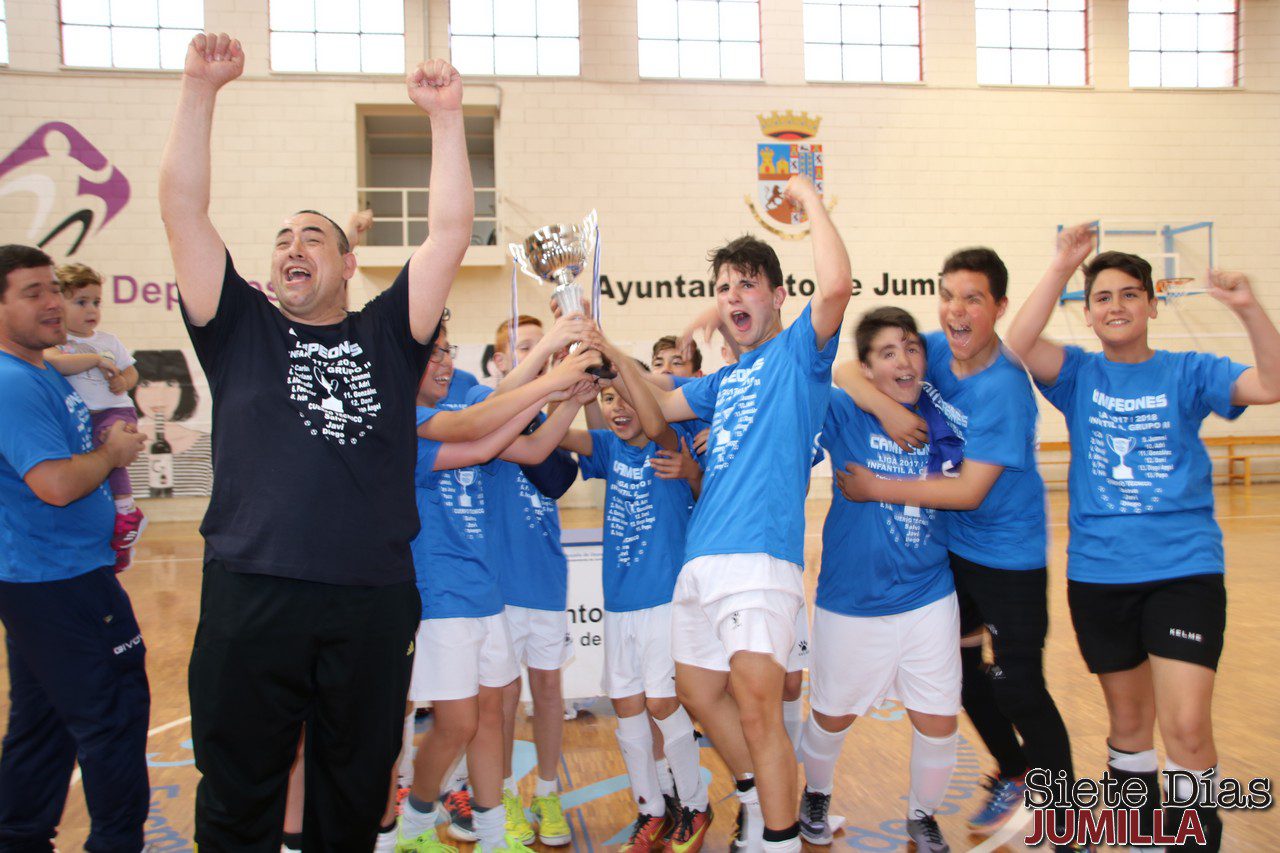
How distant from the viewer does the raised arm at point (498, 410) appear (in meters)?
2.87

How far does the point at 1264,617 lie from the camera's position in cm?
660

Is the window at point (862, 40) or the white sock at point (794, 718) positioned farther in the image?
the window at point (862, 40)

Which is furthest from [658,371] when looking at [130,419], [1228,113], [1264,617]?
[1228,113]

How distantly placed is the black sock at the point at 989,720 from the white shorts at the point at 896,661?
0.32m

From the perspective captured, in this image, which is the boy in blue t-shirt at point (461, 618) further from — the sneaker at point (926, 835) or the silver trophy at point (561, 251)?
the sneaker at point (926, 835)

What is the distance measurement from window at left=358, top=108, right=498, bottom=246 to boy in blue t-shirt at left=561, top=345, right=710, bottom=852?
11959mm

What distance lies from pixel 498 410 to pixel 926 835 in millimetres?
2101

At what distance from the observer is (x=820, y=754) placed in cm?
334

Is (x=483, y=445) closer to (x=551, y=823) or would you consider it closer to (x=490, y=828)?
(x=490, y=828)

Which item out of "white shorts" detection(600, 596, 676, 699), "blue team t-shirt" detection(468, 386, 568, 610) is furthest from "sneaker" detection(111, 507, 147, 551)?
"white shorts" detection(600, 596, 676, 699)

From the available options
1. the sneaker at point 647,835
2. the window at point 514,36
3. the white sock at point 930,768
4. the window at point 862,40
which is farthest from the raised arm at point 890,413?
the window at point 862,40

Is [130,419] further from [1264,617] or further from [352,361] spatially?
[1264,617]

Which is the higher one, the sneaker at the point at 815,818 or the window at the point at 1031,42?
the window at the point at 1031,42

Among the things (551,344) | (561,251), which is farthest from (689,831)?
(561,251)
